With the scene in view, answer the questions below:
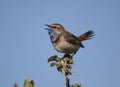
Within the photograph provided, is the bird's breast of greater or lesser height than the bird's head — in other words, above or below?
below

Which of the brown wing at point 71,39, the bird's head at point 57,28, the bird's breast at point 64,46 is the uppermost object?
the bird's head at point 57,28

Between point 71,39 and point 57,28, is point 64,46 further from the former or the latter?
point 57,28

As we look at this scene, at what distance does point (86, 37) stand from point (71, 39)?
0.74m

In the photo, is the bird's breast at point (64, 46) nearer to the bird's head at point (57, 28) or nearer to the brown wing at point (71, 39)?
the brown wing at point (71, 39)

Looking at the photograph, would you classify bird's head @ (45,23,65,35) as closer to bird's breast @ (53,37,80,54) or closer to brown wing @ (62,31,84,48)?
brown wing @ (62,31,84,48)

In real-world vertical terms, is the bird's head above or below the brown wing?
above

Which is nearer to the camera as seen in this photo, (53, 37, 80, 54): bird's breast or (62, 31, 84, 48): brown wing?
(53, 37, 80, 54): bird's breast

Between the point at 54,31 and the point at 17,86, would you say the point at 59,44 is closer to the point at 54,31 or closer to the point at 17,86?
the point at 54,31

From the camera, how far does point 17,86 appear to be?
257 cm

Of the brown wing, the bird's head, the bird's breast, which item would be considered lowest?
the bird's breast

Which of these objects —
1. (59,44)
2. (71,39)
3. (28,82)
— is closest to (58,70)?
(28,82)

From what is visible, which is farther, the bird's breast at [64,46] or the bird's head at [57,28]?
the bird's head at [57,28]

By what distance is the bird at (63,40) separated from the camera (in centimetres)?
834

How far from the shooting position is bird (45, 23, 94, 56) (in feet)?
27.3
